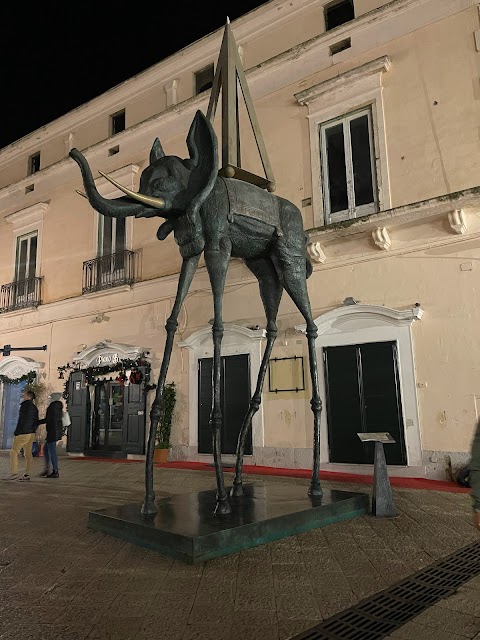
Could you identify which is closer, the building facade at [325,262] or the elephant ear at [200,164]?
the elephant ear at [200,164]

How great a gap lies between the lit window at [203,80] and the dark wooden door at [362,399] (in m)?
7.66

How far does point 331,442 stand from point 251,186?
555 cm

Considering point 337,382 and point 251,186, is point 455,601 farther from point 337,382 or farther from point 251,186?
point 337,382

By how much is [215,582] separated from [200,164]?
3.04 m

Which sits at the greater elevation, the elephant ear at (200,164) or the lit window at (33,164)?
the lit window at (33,164)

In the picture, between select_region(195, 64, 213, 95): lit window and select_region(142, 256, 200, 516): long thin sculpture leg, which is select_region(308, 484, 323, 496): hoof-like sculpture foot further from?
select_region(195, 64, 213, 95): lit window

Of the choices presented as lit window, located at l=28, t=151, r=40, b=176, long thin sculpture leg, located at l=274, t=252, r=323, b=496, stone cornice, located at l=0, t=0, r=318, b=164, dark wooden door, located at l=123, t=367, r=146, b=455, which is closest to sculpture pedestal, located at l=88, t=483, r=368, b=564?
long thin sculpture leg, located at l=274, t=252, r=323, b=496

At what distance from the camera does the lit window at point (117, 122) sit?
1352 centimetres

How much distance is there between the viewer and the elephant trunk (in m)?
3.35

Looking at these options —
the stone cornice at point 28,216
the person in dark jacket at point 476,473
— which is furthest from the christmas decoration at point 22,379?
the person in dark jacket at point 476,473

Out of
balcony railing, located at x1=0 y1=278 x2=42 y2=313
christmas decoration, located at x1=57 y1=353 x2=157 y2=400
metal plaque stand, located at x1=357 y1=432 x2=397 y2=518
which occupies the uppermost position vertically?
balcony railing, located at x1=0 y1=278 x2=42 y2=313

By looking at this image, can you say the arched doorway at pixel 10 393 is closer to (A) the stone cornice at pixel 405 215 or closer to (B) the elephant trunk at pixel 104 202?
(A) the stone cornice at pixel 405 215

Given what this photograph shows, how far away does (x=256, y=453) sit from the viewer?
9.05m

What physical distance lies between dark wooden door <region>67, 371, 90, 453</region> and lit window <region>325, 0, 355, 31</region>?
1024cm
